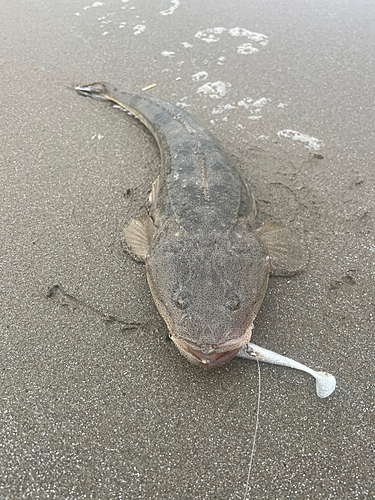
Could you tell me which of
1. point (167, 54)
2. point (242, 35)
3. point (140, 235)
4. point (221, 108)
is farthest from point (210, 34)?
point (140, 235)

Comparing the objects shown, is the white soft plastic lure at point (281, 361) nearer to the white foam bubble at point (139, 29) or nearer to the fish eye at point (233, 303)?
the fish eye at point (233, 303)

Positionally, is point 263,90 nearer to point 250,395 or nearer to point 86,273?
point 86,273

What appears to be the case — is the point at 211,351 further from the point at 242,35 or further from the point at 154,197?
the point at 242,35

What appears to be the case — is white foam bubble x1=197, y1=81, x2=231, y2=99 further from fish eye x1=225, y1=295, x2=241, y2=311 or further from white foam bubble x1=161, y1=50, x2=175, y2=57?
fish eye x1=225, y1=295, x2=241, y2=311

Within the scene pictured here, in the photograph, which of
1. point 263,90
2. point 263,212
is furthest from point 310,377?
point 263,90

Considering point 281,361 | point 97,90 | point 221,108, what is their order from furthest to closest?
Result: point 97,90 < point 221,108 < point 281,361
